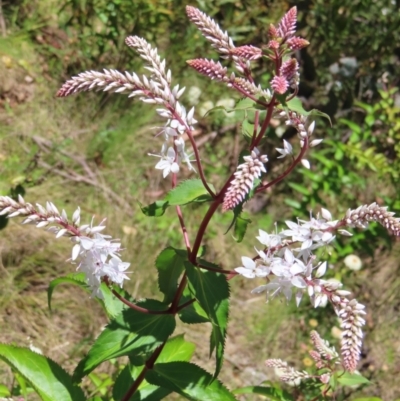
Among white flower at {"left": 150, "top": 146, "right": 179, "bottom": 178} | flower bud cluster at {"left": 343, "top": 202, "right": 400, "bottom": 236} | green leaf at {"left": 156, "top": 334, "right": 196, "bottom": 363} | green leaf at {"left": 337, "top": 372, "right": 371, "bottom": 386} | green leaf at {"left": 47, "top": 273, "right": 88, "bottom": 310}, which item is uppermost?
flower bud cluster at {"left": 343, "top": 202, "right": 400, "bottom": 236}

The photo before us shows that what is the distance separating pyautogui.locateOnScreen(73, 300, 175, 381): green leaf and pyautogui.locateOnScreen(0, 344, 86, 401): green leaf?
0.39 ft

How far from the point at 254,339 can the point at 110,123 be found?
1692mm

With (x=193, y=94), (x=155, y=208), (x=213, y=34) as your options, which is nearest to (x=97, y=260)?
(x=155, y=208)

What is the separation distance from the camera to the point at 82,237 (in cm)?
127

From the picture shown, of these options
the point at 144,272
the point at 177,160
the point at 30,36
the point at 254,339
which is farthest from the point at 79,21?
the point at 177,160

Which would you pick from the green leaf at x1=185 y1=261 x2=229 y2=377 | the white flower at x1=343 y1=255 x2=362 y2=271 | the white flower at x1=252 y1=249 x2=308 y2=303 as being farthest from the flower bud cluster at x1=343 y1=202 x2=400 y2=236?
the white flower at x1=343 y1=255 x2=362 y2=271

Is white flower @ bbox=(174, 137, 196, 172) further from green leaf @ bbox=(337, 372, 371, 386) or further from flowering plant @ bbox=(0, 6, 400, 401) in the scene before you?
green leaf @ bbox=(337, 372, 371, 386)

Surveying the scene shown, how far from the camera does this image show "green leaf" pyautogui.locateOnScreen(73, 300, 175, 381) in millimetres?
1448

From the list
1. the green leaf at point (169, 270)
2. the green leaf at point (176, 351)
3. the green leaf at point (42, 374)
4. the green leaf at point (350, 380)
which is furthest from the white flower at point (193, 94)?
the green leaf at point (42, 374)

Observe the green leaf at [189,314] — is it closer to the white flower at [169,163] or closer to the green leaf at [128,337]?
the green leaf at [128,337]

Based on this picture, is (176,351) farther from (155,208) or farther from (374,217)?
(374,217)

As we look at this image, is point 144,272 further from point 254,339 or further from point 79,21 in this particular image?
point 79,21

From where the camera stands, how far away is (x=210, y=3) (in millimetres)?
4227

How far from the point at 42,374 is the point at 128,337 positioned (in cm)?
26
